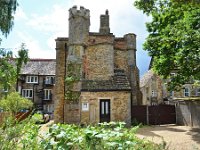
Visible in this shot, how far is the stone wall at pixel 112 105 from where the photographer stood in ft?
78.1

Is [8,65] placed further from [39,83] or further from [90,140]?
[39,83]

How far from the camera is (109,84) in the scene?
24.5m

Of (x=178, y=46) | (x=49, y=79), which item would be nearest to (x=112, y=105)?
(x=178, y=46)

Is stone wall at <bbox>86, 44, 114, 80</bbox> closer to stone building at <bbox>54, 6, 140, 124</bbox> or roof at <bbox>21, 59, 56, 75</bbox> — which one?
stone building at <bbox>54, 6, 140, 124</bbox>

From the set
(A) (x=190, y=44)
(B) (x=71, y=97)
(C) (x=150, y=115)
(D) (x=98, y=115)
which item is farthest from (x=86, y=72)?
(A) (x=190, y=44)

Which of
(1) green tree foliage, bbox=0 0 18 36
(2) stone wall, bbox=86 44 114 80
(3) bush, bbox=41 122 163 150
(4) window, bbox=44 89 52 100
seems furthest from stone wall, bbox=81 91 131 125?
(4) window, bbox=44 89 52 100

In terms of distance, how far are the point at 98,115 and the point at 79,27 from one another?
30.6 ft

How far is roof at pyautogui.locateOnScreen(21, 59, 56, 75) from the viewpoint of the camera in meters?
46.6

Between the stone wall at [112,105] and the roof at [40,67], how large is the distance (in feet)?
79.6

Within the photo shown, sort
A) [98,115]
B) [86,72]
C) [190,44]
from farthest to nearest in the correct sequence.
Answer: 1. [86,72]
2. [98,115]
3. [190,44]

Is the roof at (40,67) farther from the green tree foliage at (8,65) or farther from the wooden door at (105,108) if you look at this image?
the green tree foliage at (8,65)

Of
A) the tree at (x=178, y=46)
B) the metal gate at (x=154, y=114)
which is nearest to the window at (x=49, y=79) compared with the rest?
the metal gate at (x=154, y=114)

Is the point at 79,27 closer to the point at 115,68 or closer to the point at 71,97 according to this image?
the point at 115,68

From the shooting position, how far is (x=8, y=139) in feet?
11.8
